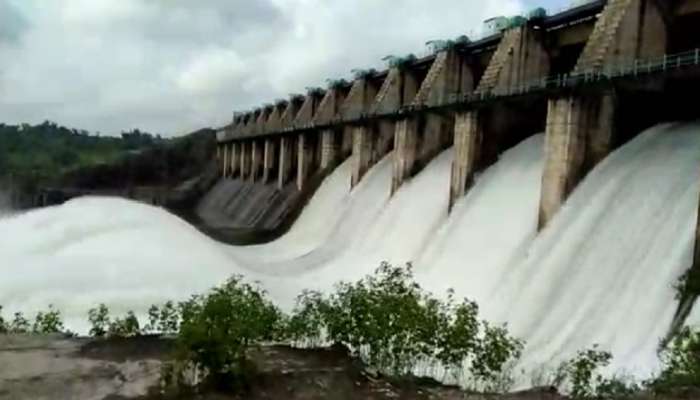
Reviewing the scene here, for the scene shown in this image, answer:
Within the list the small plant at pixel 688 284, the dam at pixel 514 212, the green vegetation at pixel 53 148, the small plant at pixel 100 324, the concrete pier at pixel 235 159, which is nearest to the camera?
the small plant at pixel 688 284

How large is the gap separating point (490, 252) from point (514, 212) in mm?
1334

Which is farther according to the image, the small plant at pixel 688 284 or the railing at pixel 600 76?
the railing at pixel 600 76

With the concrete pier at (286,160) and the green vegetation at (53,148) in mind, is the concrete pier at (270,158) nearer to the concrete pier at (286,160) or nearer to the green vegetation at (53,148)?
the concrete pier at (286,160)

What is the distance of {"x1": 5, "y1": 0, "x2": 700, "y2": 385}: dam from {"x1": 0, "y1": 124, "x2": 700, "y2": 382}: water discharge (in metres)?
0.05

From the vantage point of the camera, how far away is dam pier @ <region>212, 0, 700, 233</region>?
17125 millimetres

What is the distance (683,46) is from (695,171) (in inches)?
208

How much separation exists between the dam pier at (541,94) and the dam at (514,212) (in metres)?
0.05

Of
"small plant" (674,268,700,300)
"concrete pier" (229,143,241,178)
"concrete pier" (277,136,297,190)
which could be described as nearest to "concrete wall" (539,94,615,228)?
"small plant" (674,268,700,300)

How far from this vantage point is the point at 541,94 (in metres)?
19.0

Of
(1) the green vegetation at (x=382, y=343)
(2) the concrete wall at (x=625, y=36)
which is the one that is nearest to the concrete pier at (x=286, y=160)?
(2) the concrete wall at (x=625, y=36)

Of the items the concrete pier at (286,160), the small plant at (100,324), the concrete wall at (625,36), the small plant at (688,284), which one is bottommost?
the small plant at (100,324)

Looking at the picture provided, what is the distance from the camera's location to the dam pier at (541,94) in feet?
56.2

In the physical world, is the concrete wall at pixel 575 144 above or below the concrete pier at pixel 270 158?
Result: below

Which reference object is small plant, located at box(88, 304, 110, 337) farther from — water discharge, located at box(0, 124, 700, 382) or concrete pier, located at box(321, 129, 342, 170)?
concrete pier, located at box(321, 129, 342, 170)
